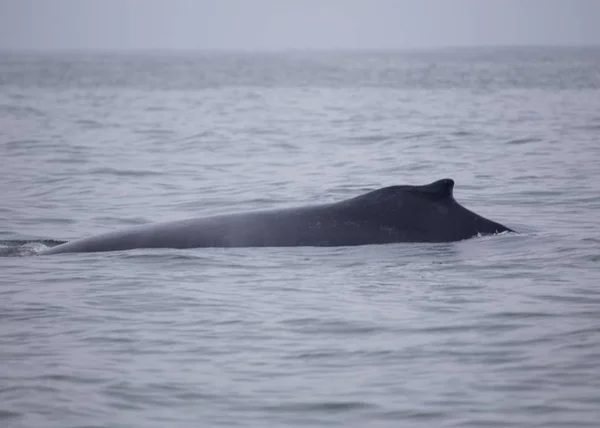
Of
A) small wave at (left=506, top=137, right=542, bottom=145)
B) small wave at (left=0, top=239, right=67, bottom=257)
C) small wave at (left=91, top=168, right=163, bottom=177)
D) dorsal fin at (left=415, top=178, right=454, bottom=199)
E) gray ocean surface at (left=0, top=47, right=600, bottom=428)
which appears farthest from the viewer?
small wave at (left=506, top=137, right=542, bottom=145)

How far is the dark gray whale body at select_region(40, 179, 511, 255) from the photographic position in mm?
11266

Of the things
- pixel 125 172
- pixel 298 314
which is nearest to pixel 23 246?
pixel 298 314

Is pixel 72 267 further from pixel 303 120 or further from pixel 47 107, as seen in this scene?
pixel 47 107

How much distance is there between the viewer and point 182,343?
8.55 m

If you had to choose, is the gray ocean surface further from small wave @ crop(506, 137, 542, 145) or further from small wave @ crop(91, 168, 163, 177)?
small wave @ crop(506, 137, 542, 145)

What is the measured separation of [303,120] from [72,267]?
29.2 metres

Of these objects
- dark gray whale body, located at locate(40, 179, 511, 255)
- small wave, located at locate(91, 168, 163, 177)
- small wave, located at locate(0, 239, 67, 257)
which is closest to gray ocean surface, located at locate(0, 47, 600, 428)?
small wave, located at locate(0, 239, 67, 257)

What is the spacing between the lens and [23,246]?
43.0 ft

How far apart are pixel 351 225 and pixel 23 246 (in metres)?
3.89

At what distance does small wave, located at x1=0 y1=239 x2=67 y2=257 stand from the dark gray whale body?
3.20 ft

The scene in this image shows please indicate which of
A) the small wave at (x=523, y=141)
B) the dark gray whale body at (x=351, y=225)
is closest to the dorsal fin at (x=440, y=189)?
the dark gray whale body at (x=351, y=225)

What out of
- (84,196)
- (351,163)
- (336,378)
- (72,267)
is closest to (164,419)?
(336,378)

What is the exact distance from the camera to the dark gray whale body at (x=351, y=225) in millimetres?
11266

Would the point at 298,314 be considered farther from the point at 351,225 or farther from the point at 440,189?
the point at 440,189
